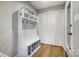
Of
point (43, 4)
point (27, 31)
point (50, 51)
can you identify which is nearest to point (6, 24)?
point (27, 31)

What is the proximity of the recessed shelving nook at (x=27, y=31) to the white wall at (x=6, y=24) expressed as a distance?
3.2 inches

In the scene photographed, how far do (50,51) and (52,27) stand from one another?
1.41 feet

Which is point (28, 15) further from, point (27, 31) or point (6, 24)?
point (6, 24)

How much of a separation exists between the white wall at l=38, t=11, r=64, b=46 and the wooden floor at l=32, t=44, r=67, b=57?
0.08 meters

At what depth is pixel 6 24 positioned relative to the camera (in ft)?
4.21

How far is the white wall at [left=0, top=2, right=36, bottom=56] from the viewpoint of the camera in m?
1.26

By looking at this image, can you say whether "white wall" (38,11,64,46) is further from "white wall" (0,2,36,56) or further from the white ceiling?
"white wall" (0,2,36,56)

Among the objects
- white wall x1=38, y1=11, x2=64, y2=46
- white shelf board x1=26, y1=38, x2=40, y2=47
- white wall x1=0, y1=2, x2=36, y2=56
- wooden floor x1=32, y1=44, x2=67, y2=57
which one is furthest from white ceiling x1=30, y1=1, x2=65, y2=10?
wooden floor x1=32, y1=44, x2=67, y2=57

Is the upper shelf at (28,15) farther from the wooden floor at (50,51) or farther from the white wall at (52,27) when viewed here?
the wooden floor at (50,51)

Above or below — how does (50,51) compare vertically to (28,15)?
below

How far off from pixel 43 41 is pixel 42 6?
64 centimetres

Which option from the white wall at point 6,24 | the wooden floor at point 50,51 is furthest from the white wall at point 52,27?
the white wall at point 6,24

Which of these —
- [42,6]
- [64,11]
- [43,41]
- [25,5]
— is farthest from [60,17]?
[25,5]

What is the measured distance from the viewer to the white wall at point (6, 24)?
4.14 ft
